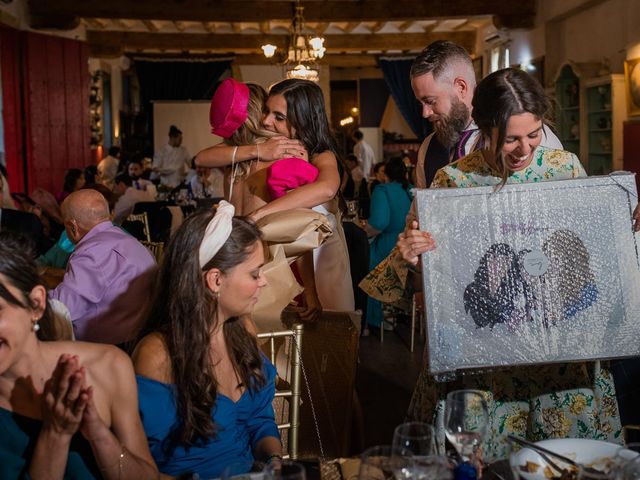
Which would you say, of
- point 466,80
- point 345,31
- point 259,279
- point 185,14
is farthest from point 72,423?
point 345,31

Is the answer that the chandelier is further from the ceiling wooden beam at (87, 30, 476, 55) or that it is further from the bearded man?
the bearded man

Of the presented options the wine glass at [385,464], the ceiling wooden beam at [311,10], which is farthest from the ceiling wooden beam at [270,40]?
the wine glass at [385,464]

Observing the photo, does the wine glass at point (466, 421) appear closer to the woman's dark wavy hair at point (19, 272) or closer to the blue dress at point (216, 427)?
the blue dress at point (216, 427)

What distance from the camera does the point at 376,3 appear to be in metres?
11.8

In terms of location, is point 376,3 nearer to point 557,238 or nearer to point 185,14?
point 185,14

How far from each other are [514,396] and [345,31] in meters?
13.9

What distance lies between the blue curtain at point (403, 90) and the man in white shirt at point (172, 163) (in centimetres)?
532

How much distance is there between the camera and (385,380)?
16.6ft

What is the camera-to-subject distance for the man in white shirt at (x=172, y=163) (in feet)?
45.8

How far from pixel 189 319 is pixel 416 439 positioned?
663mm

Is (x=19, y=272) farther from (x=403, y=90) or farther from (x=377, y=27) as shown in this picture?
(x=403, y=90)

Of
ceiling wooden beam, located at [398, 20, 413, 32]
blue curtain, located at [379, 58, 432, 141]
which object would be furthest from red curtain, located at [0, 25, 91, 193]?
blue curtain, located at [379, 58, 432, 141]

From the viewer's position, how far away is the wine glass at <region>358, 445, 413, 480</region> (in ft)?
4.12

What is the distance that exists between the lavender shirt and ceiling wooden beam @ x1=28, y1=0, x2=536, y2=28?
8.93m
